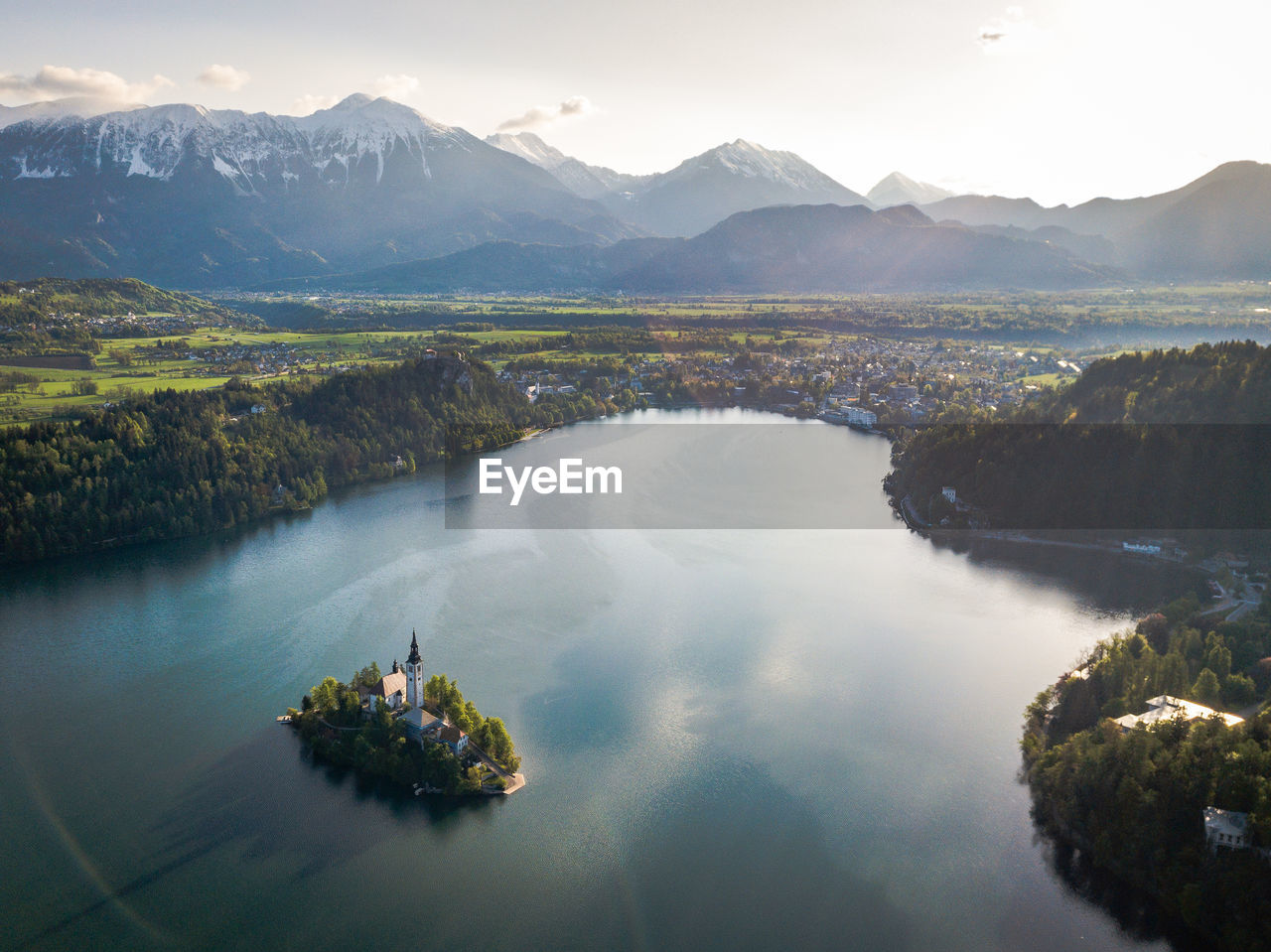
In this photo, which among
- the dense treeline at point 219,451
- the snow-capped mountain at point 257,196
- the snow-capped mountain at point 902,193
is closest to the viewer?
the dense treeline at point 219,451

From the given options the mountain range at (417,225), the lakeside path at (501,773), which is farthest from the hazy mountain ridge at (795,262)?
the lakeside path at (501,773)

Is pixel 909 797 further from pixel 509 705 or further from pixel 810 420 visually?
pixel 810 420

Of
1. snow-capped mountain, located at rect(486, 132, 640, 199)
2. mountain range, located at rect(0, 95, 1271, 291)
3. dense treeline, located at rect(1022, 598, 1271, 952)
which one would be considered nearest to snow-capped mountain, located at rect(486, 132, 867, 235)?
snow-capped mountain, located at rect(486, 132, 640, 199)

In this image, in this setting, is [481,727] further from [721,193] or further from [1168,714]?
[721,193]

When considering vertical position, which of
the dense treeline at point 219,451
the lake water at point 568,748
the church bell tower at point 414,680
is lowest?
the lake water at point 568,748

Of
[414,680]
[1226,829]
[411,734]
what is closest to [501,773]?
[411,734]

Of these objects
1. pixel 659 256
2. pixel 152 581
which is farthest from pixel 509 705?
pixel 659 256

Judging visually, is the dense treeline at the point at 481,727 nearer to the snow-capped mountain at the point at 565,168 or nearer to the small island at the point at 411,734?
the small island at the point at 411,734

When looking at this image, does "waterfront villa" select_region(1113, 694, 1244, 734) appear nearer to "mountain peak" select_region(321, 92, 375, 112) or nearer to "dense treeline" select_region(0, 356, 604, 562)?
"dense treeline" select_region(0, 356, 604, 562)
